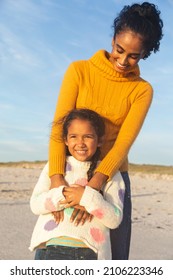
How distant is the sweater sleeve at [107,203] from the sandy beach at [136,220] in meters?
2.98

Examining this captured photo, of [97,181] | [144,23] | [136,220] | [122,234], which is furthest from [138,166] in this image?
[97,181]

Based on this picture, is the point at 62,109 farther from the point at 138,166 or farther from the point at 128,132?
the point at 138,166

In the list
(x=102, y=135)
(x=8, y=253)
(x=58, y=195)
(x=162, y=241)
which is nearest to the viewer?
(x=58, y=195)

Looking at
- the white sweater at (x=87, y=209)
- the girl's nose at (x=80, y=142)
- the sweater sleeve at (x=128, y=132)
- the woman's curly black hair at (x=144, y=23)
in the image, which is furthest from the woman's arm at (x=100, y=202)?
the woman's curly black hair at (x=144, y=23)

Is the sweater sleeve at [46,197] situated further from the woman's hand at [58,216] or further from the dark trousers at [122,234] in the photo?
the dark trousers at [122,234]

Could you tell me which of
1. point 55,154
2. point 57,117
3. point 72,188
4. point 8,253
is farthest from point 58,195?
point 8,253

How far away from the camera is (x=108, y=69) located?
3.11 meters

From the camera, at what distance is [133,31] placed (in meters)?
2.97

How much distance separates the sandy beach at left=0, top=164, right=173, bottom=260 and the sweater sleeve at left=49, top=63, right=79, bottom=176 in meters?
2.90

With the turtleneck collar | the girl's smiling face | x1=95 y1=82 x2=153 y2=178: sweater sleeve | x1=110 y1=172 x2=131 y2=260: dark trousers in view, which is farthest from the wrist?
the turtleneck collar

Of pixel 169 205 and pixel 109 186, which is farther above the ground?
pixel 169 205

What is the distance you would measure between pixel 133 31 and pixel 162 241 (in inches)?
189
